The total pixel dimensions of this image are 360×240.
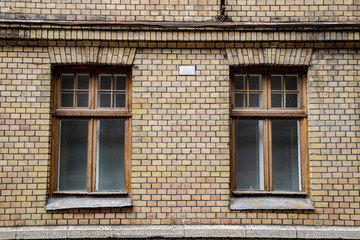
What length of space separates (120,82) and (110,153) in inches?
44.0

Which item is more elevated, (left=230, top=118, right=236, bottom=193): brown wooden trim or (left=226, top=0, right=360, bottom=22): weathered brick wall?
(left=226, top=0, right=360, bottom=22): weathered brick wall

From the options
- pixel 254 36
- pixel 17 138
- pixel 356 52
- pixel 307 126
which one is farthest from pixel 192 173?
pixel 356 52

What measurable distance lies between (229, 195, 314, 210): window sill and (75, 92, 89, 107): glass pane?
2.68 metres

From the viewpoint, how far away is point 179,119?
14.5ft

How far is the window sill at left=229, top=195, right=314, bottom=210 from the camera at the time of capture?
4.30m

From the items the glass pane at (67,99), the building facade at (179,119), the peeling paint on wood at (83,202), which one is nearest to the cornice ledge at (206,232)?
the building facade at (179,119)

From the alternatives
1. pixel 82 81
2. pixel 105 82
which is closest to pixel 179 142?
pixel 105 82

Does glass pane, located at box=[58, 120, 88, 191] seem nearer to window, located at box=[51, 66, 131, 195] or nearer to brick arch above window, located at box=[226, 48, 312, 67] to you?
window, located at box=[51, 66, 131, 195]

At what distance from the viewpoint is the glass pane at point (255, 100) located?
466 cm

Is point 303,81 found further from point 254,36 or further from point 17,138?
point 17,138

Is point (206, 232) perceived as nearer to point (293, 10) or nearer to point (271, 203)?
point (271, 203)

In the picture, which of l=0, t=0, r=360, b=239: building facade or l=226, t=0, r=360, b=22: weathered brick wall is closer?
l=0, t=0, r=360, b=239: building facade

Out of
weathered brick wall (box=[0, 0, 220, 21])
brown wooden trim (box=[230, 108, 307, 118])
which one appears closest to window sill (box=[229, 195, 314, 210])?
brown wooden trim (box=[230, 108, 307, 118])

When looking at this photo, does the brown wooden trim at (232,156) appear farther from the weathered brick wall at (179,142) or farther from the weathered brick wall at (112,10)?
the weathered brick wall at (112,10)
